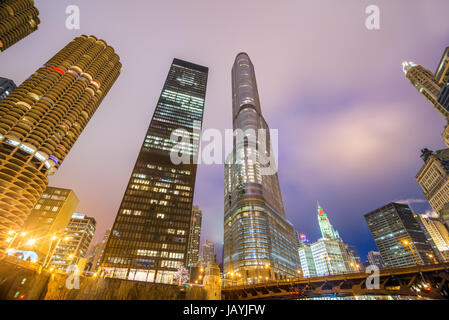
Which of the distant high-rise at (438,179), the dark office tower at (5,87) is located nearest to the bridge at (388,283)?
the distant high-rise at (438,179)

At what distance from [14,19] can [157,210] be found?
438 ft

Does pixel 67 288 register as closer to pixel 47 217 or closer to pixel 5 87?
pixel 47 217

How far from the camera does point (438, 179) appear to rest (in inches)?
5581

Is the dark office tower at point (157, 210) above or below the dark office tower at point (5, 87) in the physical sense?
below

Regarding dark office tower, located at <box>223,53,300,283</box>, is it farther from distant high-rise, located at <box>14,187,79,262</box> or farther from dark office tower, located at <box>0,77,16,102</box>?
dark office tower, located at <box>0,77,16,102</box>

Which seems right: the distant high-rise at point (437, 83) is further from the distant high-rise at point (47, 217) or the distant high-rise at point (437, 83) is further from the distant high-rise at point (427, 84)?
the distant high-rise at point (47, 217)

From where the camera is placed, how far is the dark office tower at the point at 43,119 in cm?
8912

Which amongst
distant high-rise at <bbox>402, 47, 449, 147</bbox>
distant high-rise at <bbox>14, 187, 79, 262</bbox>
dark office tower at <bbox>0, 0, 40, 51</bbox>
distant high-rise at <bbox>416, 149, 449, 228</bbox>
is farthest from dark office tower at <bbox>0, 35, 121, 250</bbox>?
distant high-rise at <bbox>416, 149, 449, 228</bbox>

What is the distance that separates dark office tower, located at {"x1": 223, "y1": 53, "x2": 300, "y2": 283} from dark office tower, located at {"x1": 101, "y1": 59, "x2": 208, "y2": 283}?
104 feet

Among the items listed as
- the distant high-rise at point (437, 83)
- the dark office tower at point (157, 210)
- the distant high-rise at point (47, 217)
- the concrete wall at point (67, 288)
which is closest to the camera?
the concrete wall at point (67, 288)

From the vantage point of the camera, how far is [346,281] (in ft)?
111

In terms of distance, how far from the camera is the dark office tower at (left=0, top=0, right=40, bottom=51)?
107 metres

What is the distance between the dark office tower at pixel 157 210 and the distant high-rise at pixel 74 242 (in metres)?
97.2
